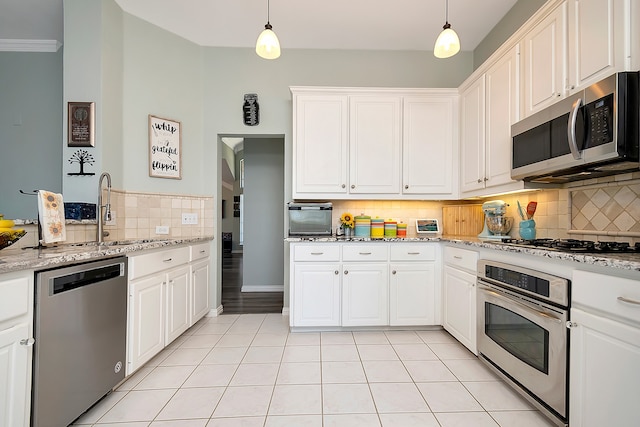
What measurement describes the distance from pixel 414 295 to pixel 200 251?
213cm

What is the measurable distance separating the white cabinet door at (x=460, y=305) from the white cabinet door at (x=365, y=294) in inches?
20.7

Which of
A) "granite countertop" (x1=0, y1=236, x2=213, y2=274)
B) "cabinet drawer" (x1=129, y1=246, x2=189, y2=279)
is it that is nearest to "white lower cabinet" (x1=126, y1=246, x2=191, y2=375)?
"cabinet drawer" (x1=129, y1=246, x2=189, y2=279)

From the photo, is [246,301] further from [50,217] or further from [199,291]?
[50,217]

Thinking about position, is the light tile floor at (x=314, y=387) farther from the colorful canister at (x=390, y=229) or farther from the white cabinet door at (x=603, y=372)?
the colorful canister at (x=390, y=229)

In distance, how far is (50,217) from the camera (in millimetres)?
1677

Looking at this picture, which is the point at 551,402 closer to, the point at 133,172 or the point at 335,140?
the point at 335,140

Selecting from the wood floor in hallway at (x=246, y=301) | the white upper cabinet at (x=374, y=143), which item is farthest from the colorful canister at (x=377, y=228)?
the wood floor in hallway at (x=246, y=301)

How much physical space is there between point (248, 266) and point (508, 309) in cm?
349

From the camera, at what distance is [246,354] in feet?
7.63

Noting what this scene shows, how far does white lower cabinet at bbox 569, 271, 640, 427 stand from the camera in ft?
3.56

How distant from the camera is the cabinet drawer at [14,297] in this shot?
1093mm

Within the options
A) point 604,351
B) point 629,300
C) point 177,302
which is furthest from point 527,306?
point 177,302

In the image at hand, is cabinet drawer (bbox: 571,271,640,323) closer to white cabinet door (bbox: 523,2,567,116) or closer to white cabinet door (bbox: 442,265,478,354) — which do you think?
white cabinet door (bbox: 442,265,478,354)

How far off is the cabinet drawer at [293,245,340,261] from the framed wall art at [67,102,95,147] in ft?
6.50
